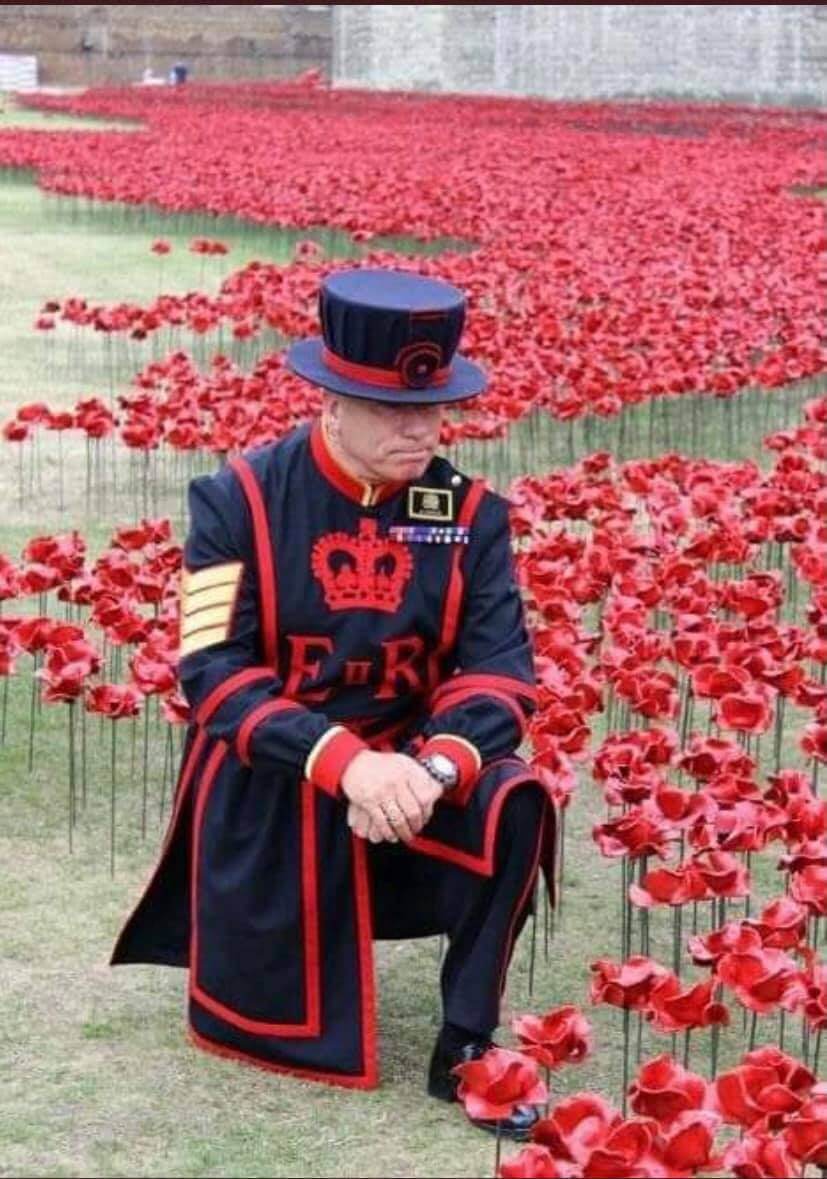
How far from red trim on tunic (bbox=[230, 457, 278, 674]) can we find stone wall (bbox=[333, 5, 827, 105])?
38.1m

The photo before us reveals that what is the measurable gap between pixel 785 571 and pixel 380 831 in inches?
181

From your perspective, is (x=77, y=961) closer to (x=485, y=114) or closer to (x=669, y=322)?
(x=669, y=322)

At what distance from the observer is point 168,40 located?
56.6 m

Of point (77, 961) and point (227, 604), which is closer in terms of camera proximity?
point (227, 604)

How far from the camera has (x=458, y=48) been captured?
45.4 metres

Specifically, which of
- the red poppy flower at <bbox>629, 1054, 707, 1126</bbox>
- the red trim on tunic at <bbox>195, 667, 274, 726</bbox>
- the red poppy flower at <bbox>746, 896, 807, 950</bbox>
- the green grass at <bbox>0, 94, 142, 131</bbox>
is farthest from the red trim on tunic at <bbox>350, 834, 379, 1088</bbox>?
the green grass at <bbox>0, 94, 142, 131</bbox>

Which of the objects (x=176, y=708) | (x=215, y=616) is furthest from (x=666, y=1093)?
(x=176, y=708)

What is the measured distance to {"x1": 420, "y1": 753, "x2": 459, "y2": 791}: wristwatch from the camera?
143 inches

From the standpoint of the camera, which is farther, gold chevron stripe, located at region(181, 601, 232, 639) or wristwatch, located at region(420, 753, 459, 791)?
gold chevron stripe, located at region(181, 601, 232, 639)

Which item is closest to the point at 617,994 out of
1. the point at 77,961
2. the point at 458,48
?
the point at 77,961

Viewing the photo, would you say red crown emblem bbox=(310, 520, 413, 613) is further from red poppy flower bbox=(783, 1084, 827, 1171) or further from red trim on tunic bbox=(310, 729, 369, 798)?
red poppy flower bbox=(783, 1084, 827, 1171)

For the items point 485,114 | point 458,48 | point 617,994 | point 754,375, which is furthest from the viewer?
point 458,48

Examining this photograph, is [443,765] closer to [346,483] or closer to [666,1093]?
[346,483]

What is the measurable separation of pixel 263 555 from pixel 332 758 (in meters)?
0.41
